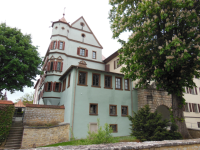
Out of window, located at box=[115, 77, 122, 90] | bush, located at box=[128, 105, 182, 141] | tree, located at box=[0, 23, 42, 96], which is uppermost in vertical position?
tree, located at box=[0, 23, 42, 96]

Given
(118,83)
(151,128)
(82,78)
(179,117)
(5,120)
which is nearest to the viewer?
(151,128)

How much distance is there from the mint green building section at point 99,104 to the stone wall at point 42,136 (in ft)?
4.23

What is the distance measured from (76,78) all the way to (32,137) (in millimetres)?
6987

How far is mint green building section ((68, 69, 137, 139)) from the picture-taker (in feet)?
52.5

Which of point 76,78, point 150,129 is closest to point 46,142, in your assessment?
point 76,78

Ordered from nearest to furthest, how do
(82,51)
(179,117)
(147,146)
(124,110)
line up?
(147,146)
(179,117)
(124,110)
(82,51)

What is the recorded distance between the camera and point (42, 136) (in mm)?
13969

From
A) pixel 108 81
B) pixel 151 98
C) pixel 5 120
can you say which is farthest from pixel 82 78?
pixel 151 98

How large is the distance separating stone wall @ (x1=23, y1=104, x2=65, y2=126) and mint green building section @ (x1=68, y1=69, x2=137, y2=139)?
1271mm

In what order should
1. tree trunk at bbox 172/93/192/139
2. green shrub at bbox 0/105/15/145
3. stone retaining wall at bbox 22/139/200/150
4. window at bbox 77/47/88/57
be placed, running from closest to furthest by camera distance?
stone retaining wall at bbox 22/139/200/150, tree trunk at bbox 172/93/192/139, green shrub at bbox 0/105/15/145, window at bbox 77/47/88/57

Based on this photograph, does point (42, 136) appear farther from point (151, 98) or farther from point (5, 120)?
point (151, 98)

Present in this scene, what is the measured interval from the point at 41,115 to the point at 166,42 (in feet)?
47.8

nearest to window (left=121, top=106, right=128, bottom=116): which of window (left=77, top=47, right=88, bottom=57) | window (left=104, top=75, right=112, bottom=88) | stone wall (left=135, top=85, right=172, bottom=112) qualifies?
stone wall (left=135, top=85, right=172, bottom=112)

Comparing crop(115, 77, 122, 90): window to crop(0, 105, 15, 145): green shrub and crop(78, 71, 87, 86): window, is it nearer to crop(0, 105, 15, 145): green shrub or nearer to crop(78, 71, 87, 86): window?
crop(78, 71, 87, 86): window
